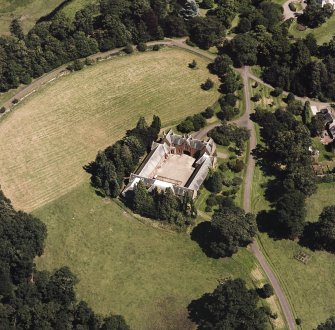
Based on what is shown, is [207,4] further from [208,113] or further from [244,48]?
[208,113]

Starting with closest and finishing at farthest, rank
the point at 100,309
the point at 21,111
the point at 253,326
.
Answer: the point at 253,326
the point at 100,309
the point at 21,111

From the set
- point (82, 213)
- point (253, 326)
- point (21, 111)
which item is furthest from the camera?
point (21, 111)

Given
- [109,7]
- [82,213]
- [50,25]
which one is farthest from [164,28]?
→ [82,213]

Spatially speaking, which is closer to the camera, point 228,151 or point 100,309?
point 100,309

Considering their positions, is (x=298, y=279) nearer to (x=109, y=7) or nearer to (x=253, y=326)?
(x=253, y=326)

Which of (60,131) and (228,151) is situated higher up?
(60,131)

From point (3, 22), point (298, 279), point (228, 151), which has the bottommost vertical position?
point (298, 279)
